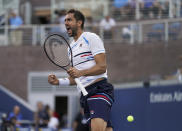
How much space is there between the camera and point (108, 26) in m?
17.5

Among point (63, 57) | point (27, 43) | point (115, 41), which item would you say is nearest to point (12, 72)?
point (27, 43)

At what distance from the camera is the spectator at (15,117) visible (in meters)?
15.8

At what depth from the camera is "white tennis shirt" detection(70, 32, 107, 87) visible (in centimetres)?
711

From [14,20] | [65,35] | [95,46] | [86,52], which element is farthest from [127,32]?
[95,46]

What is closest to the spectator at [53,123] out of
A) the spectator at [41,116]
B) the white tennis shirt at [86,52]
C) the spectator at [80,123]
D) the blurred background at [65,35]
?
the blurred background at [65,35]

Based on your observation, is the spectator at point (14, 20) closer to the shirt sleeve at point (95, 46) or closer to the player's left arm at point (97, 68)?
the shirt sleeve at point (95, 46)

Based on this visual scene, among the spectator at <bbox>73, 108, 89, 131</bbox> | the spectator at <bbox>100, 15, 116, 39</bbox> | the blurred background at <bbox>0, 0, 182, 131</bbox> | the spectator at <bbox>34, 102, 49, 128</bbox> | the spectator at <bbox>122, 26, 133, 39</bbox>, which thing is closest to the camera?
the spectator at <bbox>73, 108, 89, 131</bbox>

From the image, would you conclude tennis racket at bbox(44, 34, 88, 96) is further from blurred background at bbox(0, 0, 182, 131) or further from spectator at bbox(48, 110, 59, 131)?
spectator at bbox(48, 110, 59, 131)

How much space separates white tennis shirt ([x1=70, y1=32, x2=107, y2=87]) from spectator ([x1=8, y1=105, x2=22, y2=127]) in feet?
28.9

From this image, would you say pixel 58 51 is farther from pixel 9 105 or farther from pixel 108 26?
pixel 9 105

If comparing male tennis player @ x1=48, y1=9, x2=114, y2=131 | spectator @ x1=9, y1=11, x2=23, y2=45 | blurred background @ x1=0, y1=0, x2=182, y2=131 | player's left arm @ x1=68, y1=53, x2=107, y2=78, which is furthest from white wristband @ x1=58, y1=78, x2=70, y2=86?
spectator @ x1=9, y1=11, x2=23, y2=45

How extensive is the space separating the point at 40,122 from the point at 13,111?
1.82 m

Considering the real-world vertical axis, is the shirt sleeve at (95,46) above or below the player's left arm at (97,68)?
above

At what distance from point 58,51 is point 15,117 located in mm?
9105
